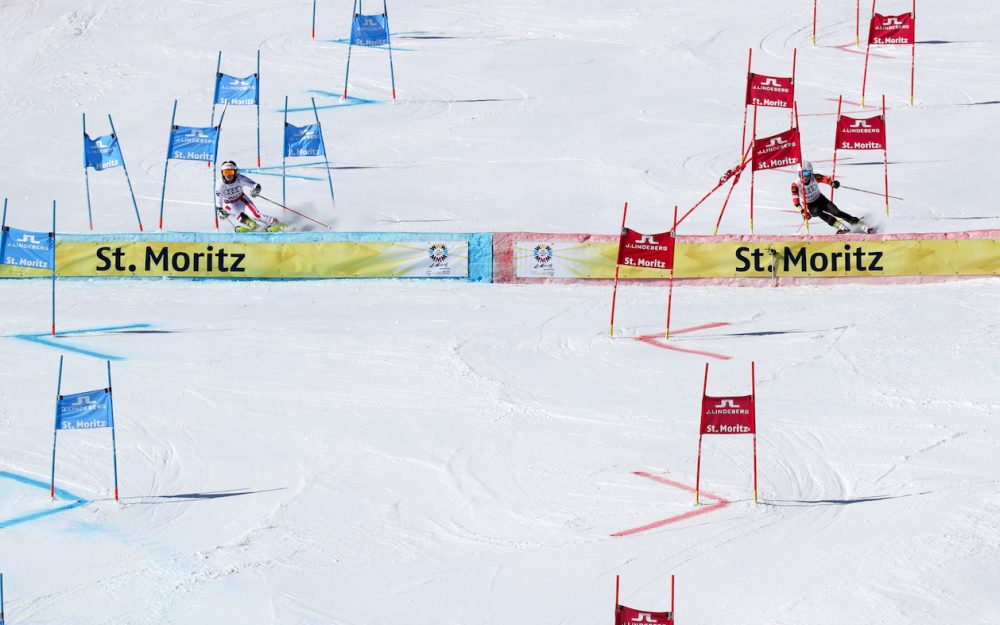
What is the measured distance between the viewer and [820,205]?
71.3ft

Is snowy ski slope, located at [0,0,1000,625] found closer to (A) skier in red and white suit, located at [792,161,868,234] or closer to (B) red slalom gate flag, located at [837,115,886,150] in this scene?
(A) skier in red and white suit, located at [792,161,868,234]

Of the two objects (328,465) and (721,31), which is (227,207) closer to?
(328,465)

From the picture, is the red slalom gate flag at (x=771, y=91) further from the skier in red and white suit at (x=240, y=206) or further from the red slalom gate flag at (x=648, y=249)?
the skier in red and white suit at (x=240, y=206)

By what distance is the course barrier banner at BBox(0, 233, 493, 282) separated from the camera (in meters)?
Result: 21.4

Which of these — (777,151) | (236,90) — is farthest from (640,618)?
(236,90)

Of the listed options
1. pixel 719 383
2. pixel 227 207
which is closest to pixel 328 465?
pixel 719 383

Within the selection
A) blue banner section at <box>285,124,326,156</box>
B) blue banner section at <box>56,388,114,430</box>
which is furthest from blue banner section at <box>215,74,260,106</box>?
blue banner section at <box>56,388,114,430</box>

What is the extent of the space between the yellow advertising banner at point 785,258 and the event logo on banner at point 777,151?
112 centimetres

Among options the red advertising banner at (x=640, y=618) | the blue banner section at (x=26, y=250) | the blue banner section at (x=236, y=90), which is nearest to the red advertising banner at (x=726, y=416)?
the red advertising banner at (x=640, y=618)

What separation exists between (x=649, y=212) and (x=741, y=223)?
1.30 meters

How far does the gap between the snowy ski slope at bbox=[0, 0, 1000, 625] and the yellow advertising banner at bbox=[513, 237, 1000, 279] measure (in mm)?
320

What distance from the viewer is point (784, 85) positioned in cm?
2253

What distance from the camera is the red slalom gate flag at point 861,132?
71.9 feet

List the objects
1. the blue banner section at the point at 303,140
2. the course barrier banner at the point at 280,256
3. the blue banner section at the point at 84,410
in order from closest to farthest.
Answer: the blue banner section at the point at 84,410, the course barrier banner at the point at 280,256, the blue banner section at the point at 303,140
